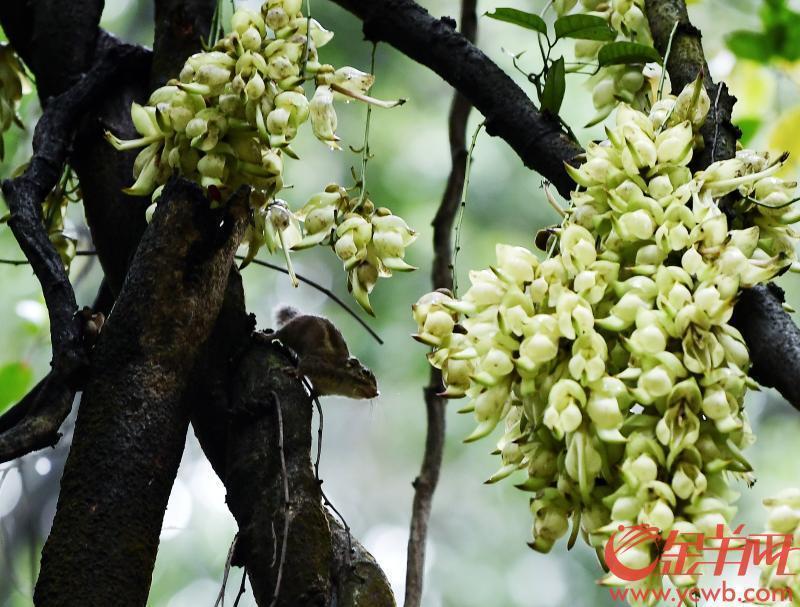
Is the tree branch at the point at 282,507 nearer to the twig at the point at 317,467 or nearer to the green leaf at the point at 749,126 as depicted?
the twig at the point at 317,467

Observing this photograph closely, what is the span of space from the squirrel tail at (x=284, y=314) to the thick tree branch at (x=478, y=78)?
340mm

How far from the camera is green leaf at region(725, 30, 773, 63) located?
1.66 metres

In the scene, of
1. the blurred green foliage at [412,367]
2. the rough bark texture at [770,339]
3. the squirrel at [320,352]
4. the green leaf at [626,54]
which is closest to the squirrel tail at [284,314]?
the squirrel at [320,352]

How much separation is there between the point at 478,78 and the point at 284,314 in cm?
38

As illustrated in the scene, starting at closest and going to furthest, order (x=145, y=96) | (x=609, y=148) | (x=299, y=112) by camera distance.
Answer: (x=609, y=148) → (x=299, y=112) → (x=145, y=96)

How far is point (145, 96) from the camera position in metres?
1.18

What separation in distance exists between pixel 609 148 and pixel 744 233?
0.12m

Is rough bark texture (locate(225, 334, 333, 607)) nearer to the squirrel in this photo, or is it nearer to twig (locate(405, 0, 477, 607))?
the squirrel

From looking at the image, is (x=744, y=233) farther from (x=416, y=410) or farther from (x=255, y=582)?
(x=416, y=410)

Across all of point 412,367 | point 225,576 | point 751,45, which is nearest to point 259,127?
point 225,576

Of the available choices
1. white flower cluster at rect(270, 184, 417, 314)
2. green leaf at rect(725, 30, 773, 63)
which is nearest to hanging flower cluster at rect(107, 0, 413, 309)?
white flower cluster at rect(270, 184, 417, 314)

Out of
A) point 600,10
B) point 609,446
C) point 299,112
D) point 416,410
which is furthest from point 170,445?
point 416,410

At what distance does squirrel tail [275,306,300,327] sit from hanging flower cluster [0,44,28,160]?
40cm

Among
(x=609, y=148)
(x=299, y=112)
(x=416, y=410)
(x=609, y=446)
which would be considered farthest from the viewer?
(x=416, y=410)
